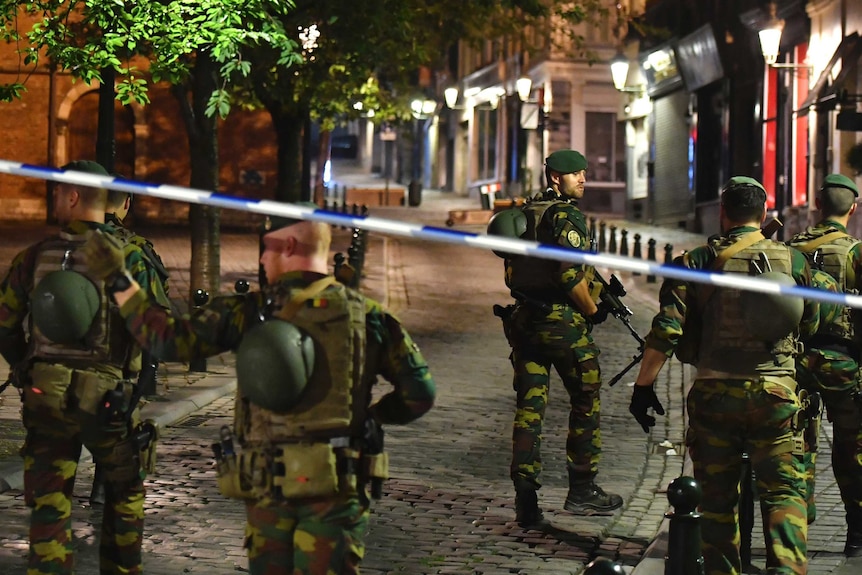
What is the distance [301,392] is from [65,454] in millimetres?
1603

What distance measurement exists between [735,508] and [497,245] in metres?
2.30

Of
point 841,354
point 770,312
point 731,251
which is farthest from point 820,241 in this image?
point 770,312

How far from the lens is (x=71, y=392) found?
561 centimetres

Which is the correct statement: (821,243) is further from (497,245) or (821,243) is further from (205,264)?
(205,264)

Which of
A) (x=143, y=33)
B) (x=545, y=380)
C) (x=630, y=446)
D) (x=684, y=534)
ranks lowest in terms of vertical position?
(x=630, y=446)

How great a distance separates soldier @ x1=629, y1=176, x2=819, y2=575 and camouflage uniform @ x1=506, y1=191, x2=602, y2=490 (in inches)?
75.9

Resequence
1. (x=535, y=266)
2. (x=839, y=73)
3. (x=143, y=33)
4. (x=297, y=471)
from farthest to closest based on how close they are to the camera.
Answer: (x=839, y=73), (x=143, y=33), (x=535, y=266), (x=297, y=471)

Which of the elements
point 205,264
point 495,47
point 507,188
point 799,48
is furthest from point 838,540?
point 495,47

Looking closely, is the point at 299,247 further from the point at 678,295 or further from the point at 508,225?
the point at 508,225

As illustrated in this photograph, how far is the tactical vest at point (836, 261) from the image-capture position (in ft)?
24.0

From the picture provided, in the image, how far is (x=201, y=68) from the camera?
17.9 metres

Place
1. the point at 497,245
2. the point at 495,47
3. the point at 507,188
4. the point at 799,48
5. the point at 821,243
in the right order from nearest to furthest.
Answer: the point at 497,245, the point at 821,243, the point at 799,48, the point at 507,188, the point at 495,47

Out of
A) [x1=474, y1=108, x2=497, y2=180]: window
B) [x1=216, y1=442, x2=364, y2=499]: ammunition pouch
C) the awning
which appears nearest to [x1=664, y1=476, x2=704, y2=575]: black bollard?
[x1=216, y1=442, x2=364, y2=499]: ammunition pouch

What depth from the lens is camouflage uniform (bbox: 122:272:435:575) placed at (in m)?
4.56
